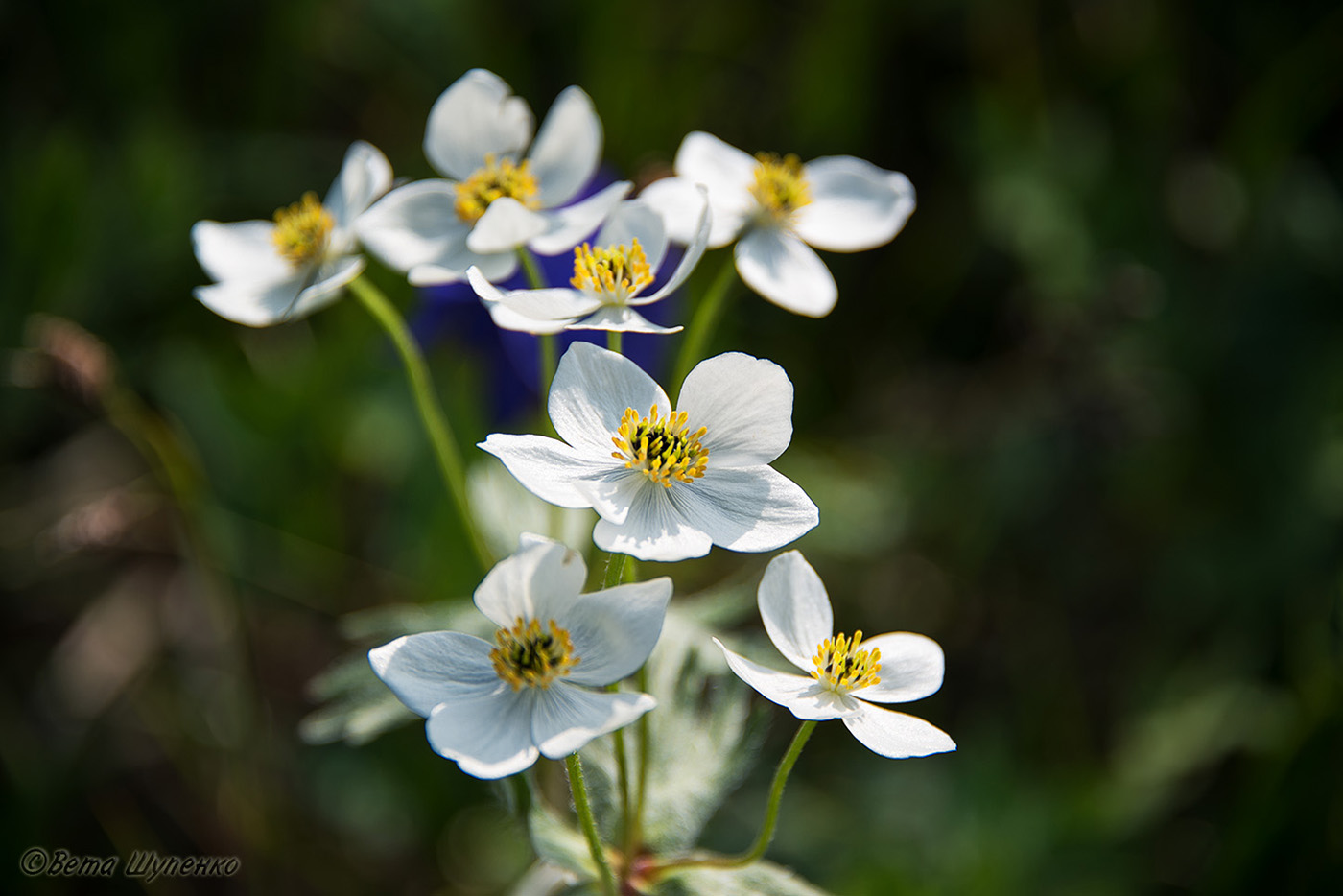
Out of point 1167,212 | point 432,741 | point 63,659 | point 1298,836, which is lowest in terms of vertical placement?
point 63,659

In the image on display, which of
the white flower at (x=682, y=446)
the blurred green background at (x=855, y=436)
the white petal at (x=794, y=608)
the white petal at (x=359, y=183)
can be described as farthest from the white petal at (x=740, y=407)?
the blurred green background at (x=855, y=436)

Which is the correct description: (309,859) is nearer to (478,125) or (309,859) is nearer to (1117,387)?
(478,125)

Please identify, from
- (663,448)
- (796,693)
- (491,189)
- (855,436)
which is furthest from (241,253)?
(855,436)

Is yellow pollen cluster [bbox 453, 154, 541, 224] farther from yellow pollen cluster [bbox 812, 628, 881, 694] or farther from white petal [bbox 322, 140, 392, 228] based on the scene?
yellow pollen cluster [bbox 812, 628, 881, 694]

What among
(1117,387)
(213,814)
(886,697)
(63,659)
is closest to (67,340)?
(63,659)

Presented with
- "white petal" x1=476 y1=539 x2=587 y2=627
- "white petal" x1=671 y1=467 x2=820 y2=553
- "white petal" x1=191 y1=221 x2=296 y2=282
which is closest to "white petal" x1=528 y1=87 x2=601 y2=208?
"white petal" x1=191 y1=221 x2=296 y2=282

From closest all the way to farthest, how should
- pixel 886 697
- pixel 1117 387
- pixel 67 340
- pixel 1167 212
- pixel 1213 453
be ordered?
1. pixel 886 697
2. pixel 67 340
3. pixel 1117 387
4. pixel 1213 453
5. pixel 1167 212

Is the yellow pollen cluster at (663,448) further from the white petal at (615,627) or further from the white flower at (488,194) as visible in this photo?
the white flower at (488,194)

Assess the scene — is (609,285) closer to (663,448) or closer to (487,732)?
(663,448)
